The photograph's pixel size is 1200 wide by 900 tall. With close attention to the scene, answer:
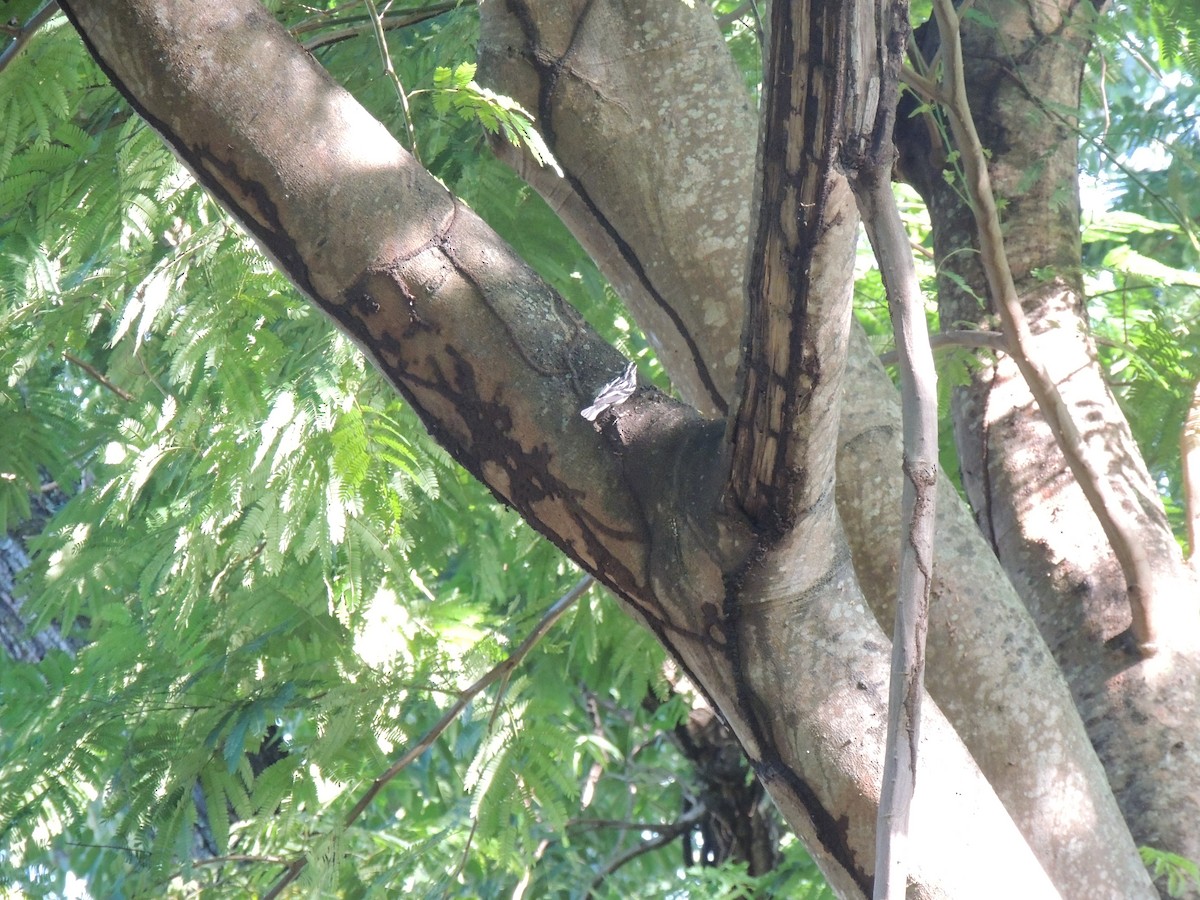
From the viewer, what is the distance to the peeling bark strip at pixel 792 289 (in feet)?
3.38

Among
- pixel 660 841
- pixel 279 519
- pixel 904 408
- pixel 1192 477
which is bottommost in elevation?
pixel 660 841

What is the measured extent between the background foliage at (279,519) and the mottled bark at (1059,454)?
18 cm

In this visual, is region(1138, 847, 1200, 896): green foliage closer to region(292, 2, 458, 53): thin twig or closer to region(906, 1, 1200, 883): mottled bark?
region(906, 1, 1200, 883): mottled bark

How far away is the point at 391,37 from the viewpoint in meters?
3.23

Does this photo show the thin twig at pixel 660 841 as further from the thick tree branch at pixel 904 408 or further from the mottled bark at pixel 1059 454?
the thick tree branch at pixel 904 408

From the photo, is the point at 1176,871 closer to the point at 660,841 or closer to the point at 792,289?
the point at 792,289

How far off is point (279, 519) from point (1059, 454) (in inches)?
66.0

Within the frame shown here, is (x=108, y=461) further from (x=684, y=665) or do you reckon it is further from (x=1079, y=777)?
(x=1079, y=777)

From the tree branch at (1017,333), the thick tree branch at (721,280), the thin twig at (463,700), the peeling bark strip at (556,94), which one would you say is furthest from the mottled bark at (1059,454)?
the thin twig at (463,700)

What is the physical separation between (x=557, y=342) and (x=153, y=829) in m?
1.82

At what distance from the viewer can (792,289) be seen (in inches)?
45.5

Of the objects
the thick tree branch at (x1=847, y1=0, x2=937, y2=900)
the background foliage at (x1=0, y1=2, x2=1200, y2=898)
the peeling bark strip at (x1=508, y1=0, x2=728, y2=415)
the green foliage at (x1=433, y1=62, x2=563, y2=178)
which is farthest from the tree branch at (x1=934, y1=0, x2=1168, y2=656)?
the thick tree branch at (x1=847, y1=0, x2=937, y2=900)

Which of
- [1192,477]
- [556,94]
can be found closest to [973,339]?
[1192,477]

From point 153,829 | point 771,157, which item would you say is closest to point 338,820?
point 153,829
